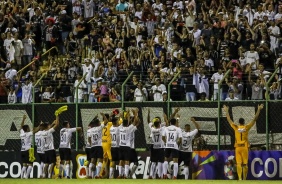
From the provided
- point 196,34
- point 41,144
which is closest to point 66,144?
point 41,144

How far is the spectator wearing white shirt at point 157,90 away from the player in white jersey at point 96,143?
2.29 m

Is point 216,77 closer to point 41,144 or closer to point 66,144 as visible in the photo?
point 66,144

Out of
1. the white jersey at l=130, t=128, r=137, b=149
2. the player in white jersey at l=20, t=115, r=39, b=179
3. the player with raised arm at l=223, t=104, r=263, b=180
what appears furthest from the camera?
the player in white jersey at l=20, t=115, r=39, b=179

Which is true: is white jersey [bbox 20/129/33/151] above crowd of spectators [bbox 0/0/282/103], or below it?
below

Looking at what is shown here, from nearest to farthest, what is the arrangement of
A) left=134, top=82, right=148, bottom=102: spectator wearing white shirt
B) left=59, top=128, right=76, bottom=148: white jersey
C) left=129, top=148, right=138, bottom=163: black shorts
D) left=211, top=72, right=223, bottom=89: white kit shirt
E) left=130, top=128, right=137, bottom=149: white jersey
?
left=130, top=128, right=137, bottom=149: white jersey → left=129, top=148, right=138, bottom=163: black shorts → left=211, top=72, right=223, bottom=89: white kit shirt → left=59, top=128, right=76, bottom=148: white jersey → left=134, top=82, right=148, bottom=102: spectator wearing white shirt

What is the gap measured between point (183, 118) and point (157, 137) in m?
1.57

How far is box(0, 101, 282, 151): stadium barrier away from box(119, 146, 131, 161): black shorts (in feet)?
5.53

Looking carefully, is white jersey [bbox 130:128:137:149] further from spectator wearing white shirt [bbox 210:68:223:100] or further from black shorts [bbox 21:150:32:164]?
black shorts [bbox 21:150:32:164]

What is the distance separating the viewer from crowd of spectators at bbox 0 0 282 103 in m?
39.5

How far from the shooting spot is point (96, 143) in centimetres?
3931

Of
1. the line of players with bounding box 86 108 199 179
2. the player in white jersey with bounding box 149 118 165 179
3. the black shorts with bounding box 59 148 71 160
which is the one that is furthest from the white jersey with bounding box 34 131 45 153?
the player in white jersey with bounding box 149 118 165 179

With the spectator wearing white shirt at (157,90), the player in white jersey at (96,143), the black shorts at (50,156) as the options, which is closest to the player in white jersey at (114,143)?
the player in white jersey at (96,143)

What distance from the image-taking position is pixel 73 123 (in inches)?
1634

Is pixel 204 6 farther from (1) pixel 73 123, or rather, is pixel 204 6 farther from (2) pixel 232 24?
(1) pixel 73 123
